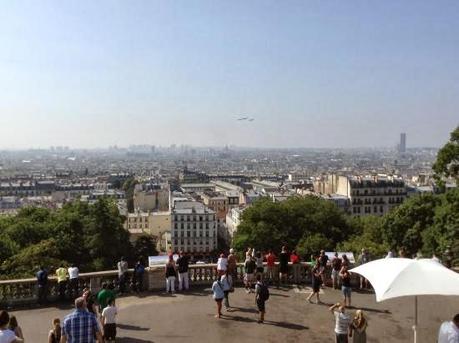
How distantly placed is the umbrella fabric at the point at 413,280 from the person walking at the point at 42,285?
10049 mm

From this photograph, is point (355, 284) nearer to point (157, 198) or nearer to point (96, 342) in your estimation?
point (96, 342)

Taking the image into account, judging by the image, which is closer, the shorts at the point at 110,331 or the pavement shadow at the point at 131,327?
the shorts at the point at 110,331

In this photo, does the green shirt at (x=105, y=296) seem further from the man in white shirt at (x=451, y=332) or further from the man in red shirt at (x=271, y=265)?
the man in white shirt at (x=451, y=332)

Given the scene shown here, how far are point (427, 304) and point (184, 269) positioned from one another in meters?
7.44

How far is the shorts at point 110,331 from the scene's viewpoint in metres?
12.8

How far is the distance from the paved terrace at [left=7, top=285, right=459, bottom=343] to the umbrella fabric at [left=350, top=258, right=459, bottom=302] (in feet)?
11.3

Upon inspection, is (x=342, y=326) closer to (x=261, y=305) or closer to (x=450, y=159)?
(x=261, y=305)

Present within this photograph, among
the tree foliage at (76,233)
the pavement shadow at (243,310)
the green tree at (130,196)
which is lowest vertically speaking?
the green tree at (130,196)

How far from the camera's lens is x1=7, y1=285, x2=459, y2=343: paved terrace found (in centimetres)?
1392

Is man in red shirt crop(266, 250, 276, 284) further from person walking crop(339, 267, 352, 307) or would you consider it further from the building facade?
the building facade

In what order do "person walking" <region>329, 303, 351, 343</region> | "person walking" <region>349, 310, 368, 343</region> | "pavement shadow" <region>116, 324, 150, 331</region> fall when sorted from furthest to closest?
"pavement shadow" <region>116, 324, 150, 331</region>, "person walking" <region>329, 303, 351, 343</region>, "person walking" <region>349, 310, 368, 343</region>

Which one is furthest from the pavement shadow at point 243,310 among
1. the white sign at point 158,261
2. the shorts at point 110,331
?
the shorts at point 110,331

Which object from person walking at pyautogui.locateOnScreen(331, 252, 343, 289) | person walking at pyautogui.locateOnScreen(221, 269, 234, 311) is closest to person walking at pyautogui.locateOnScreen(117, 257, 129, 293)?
person walking at pyautogui.locateOnScreen(221, 269, 234, 311)

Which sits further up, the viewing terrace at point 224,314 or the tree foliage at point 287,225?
the viewing terrace at point 224,314
